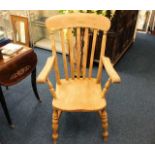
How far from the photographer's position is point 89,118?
1828mm

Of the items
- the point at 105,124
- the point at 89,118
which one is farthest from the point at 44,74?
the point at 89,118

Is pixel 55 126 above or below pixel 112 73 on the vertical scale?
below

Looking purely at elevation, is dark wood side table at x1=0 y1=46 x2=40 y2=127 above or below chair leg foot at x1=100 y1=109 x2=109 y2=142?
above

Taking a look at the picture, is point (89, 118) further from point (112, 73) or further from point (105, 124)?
point (112, 73)

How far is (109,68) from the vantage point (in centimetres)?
133

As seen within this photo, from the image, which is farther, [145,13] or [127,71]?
[145,13]

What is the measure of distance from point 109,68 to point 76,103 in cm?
35

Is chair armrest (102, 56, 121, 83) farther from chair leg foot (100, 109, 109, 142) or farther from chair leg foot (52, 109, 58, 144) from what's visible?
chair leg foot (52, 109, 58, 144)

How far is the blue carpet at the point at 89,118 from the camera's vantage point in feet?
5.35

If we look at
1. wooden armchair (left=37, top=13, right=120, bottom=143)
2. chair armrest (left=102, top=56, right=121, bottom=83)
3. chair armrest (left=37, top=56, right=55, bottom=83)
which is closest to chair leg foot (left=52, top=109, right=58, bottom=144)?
wooden armchair (left=37, top=13, right=120, bottom=143)

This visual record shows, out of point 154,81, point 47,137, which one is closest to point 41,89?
point 47,137

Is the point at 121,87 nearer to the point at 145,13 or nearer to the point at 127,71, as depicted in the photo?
the point at 127,71

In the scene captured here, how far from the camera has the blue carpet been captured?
163 centimetres

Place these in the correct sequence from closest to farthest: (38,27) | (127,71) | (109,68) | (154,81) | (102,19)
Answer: (109,68) → (102,19) → (154,81) → (127,71) → (38,27)
